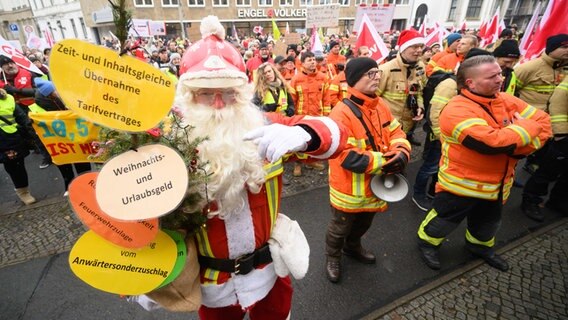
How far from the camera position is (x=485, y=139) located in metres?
2.18

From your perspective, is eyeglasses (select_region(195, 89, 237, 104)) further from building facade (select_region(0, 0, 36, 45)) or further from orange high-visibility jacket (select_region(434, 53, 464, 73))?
building facade (select_region(0, 0, 36, 45))

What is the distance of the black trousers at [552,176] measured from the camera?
3.48m

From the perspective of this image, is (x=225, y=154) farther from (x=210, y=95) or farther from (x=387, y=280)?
(x=387, y=280)

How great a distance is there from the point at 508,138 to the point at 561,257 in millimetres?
2042

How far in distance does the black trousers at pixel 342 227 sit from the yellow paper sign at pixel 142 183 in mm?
1907

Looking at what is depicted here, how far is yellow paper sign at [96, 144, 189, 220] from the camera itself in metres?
0.88

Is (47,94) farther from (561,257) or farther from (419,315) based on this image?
(561,257)

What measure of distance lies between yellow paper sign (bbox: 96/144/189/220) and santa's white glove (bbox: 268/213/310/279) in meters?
0.80

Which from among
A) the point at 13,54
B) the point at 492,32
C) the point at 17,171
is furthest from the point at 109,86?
the point at 492,32

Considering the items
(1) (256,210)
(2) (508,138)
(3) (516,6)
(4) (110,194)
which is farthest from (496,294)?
(3) (516,6)

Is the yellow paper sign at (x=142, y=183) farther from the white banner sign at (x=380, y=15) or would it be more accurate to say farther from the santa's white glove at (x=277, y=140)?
the white banner sign at (x=380, y=15)

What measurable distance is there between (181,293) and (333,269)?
189 centimetres

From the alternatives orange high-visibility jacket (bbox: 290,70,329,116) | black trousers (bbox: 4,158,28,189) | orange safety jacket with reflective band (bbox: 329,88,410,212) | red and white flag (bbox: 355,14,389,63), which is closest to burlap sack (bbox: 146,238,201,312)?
orange safety jacket with reflective band (bbox: 329,88,410,212)

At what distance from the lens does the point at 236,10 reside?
35.0m
